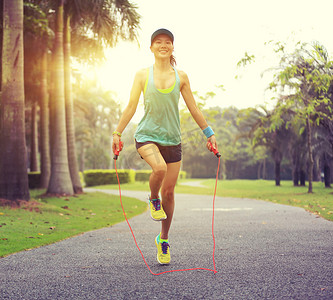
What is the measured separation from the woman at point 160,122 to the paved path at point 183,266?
0.59 m

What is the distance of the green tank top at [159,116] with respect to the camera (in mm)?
3941

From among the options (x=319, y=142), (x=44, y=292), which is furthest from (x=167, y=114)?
(x=319, y=142)

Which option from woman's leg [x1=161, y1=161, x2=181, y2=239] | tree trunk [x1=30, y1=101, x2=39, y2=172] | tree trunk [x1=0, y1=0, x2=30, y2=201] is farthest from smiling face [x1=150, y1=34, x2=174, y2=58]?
tree trunk [x1=30, y1=101, x2=39, y2=172]

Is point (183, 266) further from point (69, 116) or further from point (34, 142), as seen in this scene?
point (34, 142)

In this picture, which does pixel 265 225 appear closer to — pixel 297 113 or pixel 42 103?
pixel 297 113

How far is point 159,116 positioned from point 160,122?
0.06 m

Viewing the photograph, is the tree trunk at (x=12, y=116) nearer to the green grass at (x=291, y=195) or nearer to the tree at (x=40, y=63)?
the tree at (x=40, y=63)

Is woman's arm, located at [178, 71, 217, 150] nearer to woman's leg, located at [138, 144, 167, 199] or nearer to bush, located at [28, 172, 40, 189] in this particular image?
woman's leg, located at [138, 144, 167, 199]

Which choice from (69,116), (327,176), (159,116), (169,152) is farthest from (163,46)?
(327,176)

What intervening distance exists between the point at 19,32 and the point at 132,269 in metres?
8.70

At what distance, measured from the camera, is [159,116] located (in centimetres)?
395

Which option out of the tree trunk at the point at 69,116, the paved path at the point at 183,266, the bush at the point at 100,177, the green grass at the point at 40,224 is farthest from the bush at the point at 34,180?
the paved path at the point at 183,266

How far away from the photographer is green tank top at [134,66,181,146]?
3.94 meters

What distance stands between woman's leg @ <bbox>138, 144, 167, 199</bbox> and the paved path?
874 millimetres
